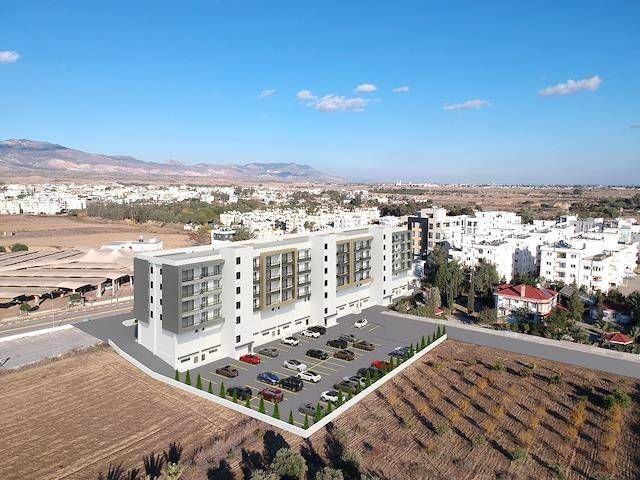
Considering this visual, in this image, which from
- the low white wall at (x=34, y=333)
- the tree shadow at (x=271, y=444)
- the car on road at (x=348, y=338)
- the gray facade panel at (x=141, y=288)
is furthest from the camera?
the car on road at (x=348, y=338)

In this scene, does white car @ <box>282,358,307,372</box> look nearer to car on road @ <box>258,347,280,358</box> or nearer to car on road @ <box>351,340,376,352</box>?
car on road @ <box>258,347,280,358</box>

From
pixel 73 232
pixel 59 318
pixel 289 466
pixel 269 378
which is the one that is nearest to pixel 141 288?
pixel 269 378

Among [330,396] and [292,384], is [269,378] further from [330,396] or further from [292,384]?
[330,396]

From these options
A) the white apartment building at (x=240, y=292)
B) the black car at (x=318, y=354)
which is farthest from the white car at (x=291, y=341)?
the black car at (x=318, y=354)

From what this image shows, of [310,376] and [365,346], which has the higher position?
[365,346]

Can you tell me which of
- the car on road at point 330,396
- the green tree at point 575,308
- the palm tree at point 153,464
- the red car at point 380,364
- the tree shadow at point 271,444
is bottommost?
the palm tree at point 153,464

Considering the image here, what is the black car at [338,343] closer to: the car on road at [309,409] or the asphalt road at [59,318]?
the car on road at [309,409]

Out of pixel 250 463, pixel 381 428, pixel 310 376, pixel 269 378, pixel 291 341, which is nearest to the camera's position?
pixel 250 463
